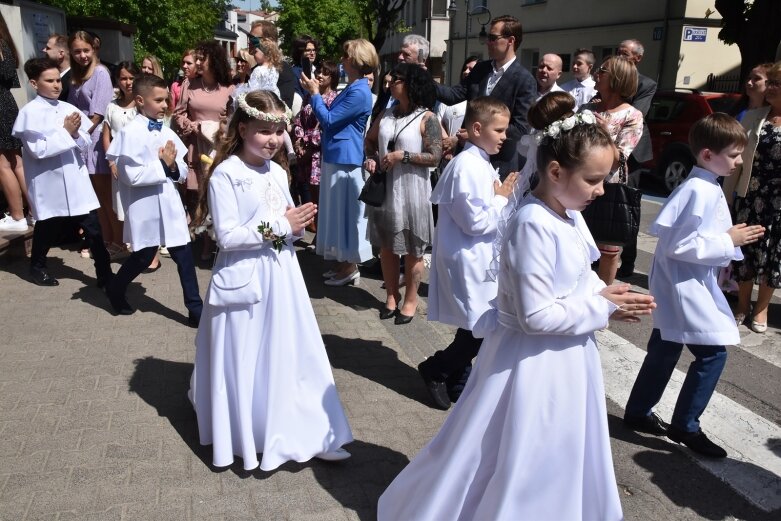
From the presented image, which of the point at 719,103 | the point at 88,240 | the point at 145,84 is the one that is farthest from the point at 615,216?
the point at 719,103

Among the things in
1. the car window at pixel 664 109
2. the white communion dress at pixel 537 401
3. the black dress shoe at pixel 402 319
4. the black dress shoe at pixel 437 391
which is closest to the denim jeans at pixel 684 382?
the black dress shoe at pixel 437 391

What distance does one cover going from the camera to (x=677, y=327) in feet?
11.7

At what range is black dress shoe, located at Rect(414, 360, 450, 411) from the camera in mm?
4164

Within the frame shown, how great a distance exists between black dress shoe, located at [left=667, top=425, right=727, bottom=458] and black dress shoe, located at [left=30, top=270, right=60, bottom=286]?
5.51 meters

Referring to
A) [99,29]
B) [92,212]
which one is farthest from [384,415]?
[99,29]

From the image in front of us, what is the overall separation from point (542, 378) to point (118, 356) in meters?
3.45

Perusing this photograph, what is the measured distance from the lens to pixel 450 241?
398 centimetres

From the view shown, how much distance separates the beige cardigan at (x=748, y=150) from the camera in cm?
553

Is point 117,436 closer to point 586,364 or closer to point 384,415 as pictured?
point 384,415

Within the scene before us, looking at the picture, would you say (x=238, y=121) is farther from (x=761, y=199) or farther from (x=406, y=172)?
(x=761, y=199)

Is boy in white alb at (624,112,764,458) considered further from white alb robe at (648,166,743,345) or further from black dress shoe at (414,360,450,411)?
black dress shoe at (414,360,450,411)

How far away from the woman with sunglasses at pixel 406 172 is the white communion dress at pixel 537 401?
285cm

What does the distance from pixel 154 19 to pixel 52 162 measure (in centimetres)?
1675

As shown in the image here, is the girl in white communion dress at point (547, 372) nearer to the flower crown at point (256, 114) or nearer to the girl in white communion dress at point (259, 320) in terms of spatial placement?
the girl in white communion dress at point (259, 320)
